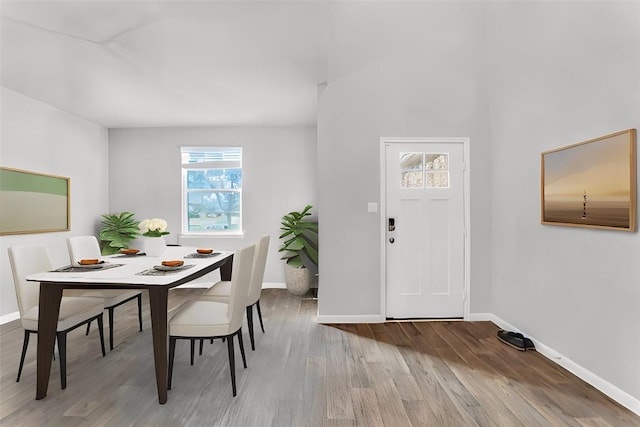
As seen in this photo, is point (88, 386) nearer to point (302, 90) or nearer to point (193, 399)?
point (193, 399)

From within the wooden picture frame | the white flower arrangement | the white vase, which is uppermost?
the wooden picture frame

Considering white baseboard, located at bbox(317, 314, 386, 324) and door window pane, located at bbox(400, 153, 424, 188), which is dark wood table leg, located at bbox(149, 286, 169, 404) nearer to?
white baseboard, located at bbox(317, 314, 386, 324)

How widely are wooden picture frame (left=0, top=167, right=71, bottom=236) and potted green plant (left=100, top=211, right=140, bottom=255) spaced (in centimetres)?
53

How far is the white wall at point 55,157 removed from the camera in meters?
3.93

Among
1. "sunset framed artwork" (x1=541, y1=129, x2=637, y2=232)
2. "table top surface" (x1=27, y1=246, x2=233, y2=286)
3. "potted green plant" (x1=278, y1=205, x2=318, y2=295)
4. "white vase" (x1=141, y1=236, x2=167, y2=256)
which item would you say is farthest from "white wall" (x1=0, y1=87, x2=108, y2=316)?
"sunset framed artwork" (x1=541, y1=129, x2=637, y2=232)

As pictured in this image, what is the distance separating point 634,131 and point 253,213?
14.9 ft

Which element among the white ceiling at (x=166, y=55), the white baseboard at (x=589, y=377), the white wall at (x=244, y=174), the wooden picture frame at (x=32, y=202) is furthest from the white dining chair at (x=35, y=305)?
the white baseboard at (x=589, y=377)

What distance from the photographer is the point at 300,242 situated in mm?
5102

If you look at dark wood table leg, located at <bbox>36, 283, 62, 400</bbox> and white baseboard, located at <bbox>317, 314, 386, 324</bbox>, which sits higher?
dark wood table leg, located at <bbox>36, 283, 62, 400</bbox>

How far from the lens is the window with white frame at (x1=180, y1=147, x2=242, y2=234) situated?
5.69m

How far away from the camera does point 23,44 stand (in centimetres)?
290

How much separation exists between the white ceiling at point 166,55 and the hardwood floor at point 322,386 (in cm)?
251

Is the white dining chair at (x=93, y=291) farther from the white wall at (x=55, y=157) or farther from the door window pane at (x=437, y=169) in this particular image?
the door window pane at (x=437, y=169)

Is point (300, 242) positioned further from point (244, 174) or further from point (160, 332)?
point (160, 332)
